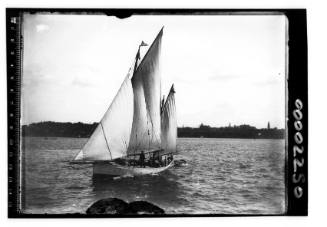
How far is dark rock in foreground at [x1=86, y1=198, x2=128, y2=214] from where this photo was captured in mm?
1563

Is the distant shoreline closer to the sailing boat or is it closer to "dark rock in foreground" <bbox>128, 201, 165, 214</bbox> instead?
the sailing boat

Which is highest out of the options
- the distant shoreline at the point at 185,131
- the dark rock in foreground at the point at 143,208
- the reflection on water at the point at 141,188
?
the distant shoreline at the point at 185,131

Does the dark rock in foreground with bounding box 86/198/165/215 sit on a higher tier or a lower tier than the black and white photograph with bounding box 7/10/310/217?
lower

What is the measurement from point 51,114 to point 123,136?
0.90ft

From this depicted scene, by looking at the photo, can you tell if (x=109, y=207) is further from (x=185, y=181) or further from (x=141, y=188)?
(x=185, y=181)

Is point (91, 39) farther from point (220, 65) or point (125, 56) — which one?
point (220, 65)

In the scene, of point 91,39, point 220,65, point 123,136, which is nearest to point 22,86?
point 91,39

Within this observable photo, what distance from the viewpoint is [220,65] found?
5.16ft

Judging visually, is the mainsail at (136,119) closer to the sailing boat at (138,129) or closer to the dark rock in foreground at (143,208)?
the sailing boat at (138,129)

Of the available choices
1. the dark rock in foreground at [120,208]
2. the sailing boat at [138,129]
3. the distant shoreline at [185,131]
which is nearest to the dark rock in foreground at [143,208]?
the dark rock in foreground at [120,208]

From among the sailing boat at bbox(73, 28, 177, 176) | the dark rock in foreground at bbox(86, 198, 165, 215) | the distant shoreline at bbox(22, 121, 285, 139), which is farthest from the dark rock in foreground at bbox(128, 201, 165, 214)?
the distant shoreline at bbox(22, 121, 285, 139)

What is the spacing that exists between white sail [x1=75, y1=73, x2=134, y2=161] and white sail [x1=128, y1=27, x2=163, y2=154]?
0.02m

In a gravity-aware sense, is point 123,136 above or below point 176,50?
below

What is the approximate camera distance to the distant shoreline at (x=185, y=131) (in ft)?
5.12
